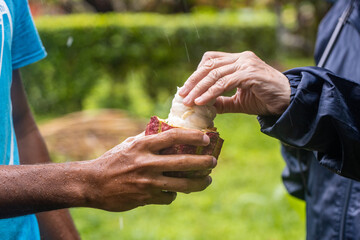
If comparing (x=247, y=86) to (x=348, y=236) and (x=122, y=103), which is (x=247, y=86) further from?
(x=122, y=103)

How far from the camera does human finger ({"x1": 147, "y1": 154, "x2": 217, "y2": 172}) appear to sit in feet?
4.05

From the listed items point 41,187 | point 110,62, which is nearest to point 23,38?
point 41,187

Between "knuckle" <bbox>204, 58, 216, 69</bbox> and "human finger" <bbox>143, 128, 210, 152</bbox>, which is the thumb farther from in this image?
"human finger" <bbox>143, 128, 210, 152</bbox>

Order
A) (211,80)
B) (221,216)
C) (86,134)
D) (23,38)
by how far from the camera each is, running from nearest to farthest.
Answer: (211,80), (23,38), (221,216), (86,134)

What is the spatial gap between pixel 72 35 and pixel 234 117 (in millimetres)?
3241

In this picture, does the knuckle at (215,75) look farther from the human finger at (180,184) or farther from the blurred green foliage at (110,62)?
the blurred green foliage at (110,62)

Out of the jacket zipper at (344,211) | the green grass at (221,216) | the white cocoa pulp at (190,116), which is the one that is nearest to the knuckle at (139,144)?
the white cocoa pulp at (190,116)

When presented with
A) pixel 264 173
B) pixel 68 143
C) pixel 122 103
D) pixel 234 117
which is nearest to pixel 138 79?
pixel 122 103

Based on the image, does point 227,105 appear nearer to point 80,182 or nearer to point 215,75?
point 215,75

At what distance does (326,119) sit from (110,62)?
6.45 meters

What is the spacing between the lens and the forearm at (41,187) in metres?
1.24

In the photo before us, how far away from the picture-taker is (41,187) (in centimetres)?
125

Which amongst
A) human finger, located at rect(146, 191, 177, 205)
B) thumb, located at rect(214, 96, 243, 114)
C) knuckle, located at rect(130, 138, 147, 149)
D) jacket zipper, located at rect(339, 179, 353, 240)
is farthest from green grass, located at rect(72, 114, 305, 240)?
knuckle, located at rect(130, 138, 147, 149)

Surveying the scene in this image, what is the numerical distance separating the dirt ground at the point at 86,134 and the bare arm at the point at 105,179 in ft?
14.9
